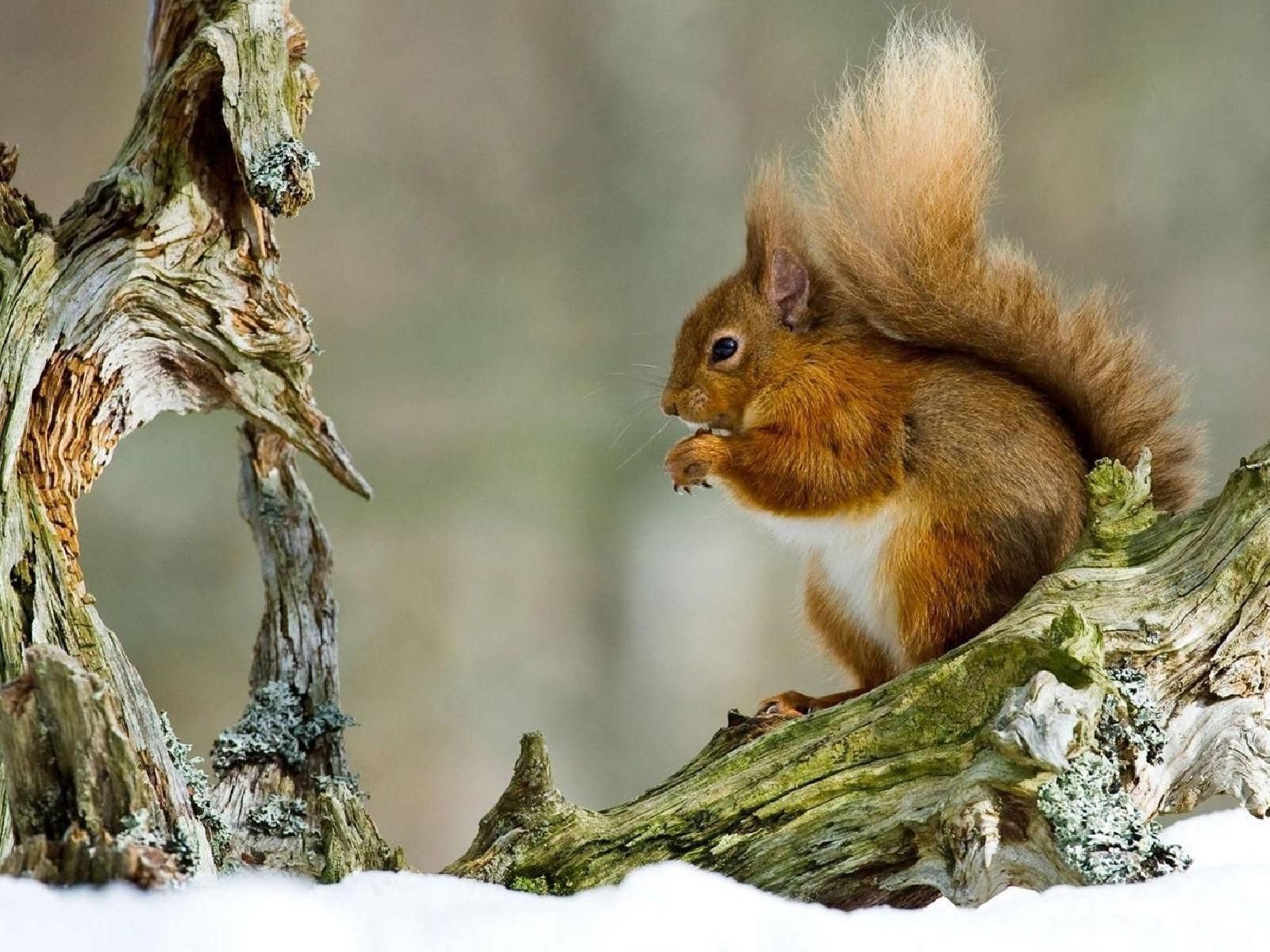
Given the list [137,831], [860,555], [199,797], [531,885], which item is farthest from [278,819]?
[860,555]

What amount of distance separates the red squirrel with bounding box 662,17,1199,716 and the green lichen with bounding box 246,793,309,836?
594 mm

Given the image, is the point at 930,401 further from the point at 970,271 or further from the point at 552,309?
the point at 552,309

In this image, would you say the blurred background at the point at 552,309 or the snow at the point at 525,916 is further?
the blurred background at the point at 552,309

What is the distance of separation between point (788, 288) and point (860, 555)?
1.32ft

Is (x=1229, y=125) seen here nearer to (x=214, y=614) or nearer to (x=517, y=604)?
(x=517, y=604)

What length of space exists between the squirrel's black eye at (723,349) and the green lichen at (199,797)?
0.84m

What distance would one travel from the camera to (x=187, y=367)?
162cm

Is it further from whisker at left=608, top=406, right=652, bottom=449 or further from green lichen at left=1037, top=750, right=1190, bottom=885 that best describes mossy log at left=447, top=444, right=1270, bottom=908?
whisker at left=608, top=406, right=652, bottom=449

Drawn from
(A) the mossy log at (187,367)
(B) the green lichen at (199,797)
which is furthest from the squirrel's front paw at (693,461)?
(B) the green lichen at (199,797)

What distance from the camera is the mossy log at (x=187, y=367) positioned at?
4.33ft

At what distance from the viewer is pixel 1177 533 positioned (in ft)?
4.69

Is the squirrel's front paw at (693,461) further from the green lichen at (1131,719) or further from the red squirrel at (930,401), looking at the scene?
the green lichen at (1131,719)

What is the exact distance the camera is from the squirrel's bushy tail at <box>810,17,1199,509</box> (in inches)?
63.8

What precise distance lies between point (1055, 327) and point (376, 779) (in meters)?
1.74
